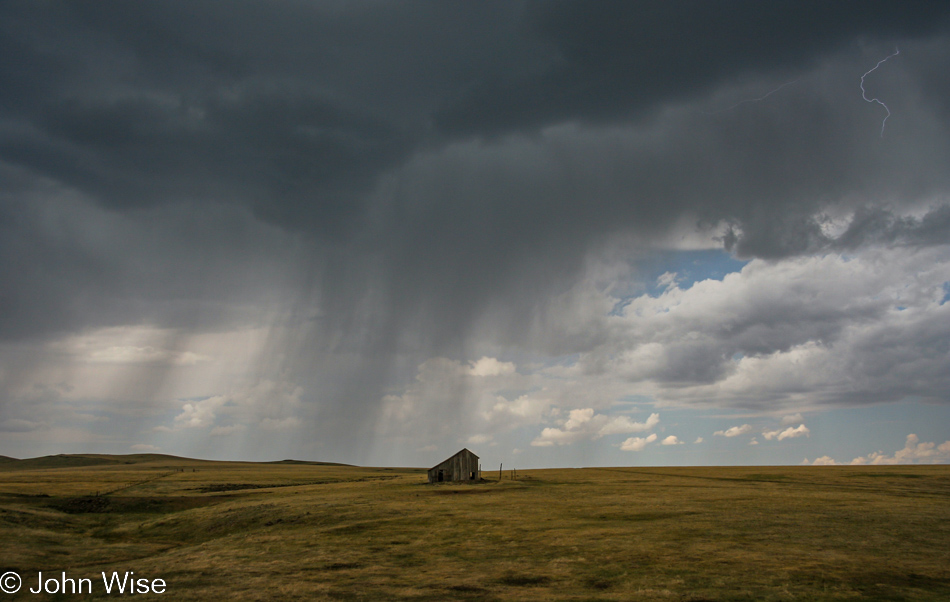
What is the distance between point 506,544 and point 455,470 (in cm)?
5884

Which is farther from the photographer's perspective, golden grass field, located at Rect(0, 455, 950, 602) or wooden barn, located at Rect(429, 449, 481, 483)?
wooden barn, located at Rect(429, 449, 481, 483)

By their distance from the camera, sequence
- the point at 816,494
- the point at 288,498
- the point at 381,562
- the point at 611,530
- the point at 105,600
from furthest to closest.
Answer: the point at 288,498 → the point at 816,494 → the point at 611,530 → the point at 381,562 → the point at 105,600

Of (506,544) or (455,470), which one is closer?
(506,544)

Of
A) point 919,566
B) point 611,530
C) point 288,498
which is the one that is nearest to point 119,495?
point 288,498

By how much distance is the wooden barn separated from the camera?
102 meters

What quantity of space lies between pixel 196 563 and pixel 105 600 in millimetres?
9975

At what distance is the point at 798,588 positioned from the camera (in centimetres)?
2970

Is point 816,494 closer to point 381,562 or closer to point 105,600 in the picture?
point 381,562

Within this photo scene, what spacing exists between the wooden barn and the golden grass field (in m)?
21.0

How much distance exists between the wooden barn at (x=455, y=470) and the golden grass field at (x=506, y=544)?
2097 centimetres

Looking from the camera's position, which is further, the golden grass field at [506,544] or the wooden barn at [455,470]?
the wooden barn at [455,470]

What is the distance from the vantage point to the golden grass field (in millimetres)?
31391

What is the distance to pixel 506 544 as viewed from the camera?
4450cm

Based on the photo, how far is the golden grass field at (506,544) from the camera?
3139 cm
